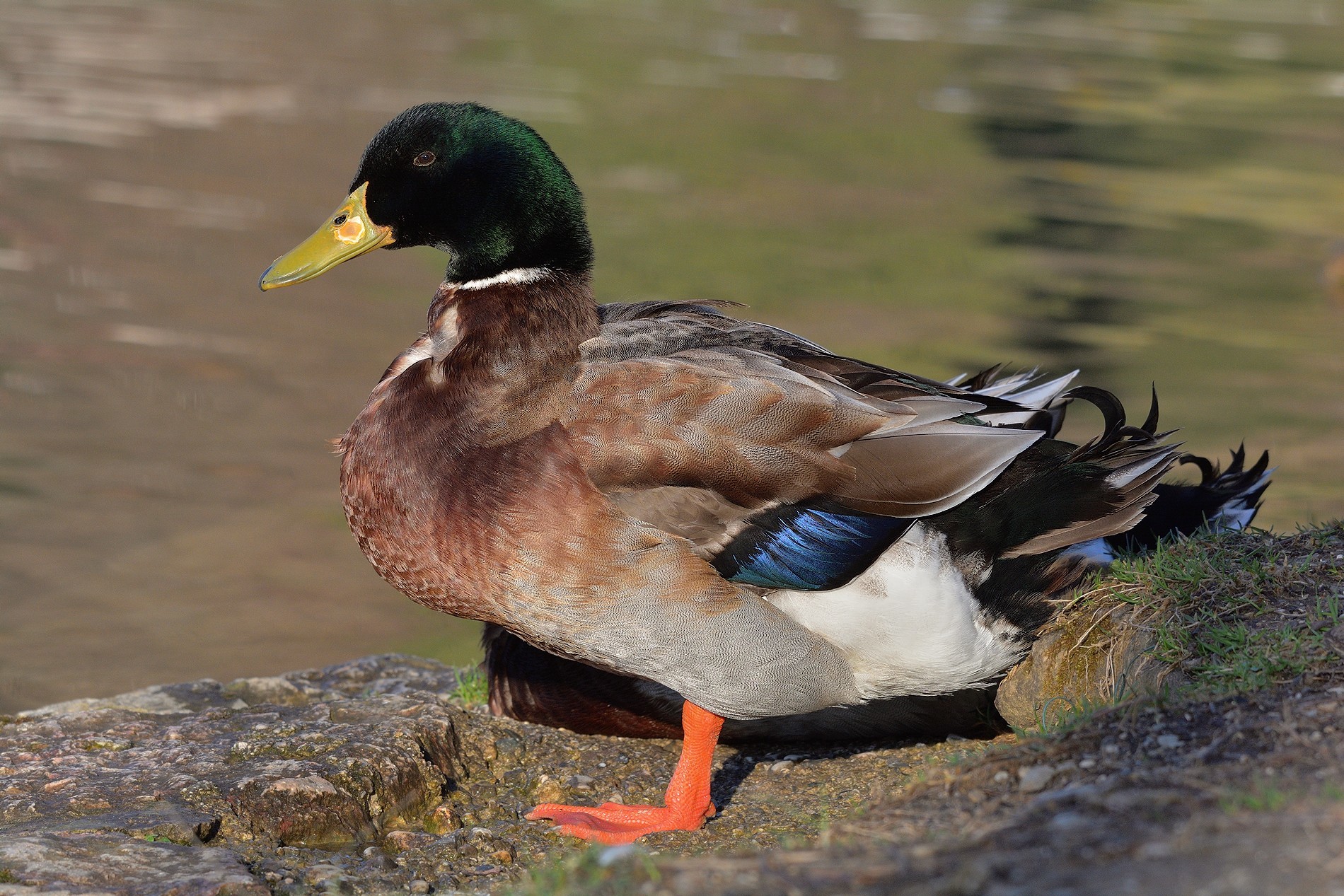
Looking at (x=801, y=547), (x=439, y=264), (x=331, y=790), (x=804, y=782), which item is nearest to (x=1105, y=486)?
(x=801, y=547)

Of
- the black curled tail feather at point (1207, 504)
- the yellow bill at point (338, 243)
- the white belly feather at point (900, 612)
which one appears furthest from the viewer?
the black curled tail feather at point (1207, 504)

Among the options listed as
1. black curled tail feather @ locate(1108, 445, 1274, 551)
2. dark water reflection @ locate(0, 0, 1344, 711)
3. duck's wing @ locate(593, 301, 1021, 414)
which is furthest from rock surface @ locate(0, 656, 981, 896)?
dark water reflection @ locate(0, 0, 1344, 711)

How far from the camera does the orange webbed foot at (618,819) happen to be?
11.6ft

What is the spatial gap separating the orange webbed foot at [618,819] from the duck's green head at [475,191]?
138 centimetres

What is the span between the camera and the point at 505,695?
4.21 metres

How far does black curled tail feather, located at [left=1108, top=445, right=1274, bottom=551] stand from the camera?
13.3 ft

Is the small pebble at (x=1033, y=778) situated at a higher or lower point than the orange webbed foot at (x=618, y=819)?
higher

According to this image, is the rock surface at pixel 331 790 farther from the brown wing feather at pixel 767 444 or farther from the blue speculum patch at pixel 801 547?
the brown wing feather at pixel 767 444

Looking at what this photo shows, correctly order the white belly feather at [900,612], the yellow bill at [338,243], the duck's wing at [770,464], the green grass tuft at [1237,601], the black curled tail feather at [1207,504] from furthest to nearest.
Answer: the black curled tail feather at [1207,504]
the yellow bill at [338,243]
the white belly feather at [900,612]
the duck's wing at [770,464]
the green grass tuft at [1237,601]

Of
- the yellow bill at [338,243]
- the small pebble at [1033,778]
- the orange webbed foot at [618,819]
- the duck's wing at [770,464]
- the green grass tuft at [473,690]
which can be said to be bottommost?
the orange webbed foot at [618,819]

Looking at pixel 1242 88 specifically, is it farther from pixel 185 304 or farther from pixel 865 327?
pixel 185 304

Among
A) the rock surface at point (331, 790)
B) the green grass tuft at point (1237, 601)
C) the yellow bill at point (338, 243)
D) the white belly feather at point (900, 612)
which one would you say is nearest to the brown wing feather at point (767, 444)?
the white belly feather at point (900, 612)

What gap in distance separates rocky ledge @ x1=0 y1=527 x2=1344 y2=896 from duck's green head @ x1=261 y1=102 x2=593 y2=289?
4.27 ft

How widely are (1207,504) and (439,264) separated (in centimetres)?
778
